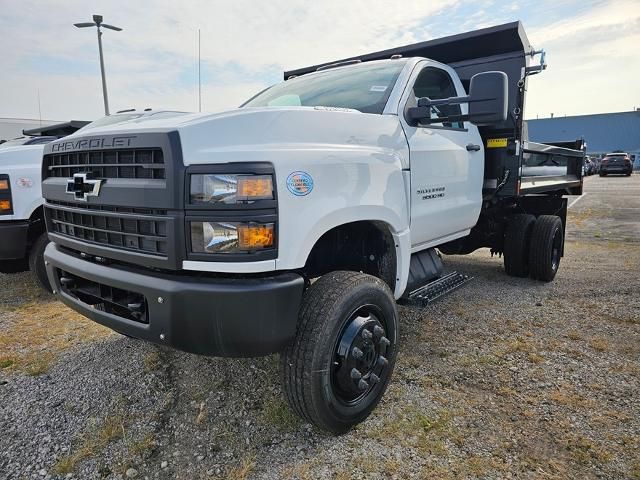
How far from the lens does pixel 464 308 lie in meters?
4.54

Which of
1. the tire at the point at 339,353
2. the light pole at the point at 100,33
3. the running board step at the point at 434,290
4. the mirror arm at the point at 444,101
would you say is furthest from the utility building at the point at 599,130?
the tire at the point at 339,353

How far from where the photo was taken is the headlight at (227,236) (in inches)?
76.9

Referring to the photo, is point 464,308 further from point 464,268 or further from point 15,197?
point 15,197

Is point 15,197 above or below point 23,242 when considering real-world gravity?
above

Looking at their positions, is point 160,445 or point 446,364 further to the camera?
point 446,364

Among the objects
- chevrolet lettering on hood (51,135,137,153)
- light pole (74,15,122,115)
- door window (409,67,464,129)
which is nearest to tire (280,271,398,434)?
chevrolet lettering on hood (51,135,137,153)

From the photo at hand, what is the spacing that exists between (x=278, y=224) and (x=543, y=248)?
4.25 m

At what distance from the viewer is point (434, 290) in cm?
349

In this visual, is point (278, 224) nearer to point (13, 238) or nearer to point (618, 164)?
point (13, 238)

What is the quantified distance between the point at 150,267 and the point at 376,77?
2.09 metres

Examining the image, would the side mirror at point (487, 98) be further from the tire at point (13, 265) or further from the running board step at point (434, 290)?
the tire at point (13, 265)

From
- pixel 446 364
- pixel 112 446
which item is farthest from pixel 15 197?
pixel 446 364

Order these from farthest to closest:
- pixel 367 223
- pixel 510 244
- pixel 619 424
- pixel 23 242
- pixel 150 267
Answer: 1. pixel 510 244
2. pixel 23 242
3. pixel 367 223
4. pixel 619 424
5. pixel 150 267

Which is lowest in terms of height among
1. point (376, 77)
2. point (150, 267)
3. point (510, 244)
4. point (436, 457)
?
point (436, 457)
